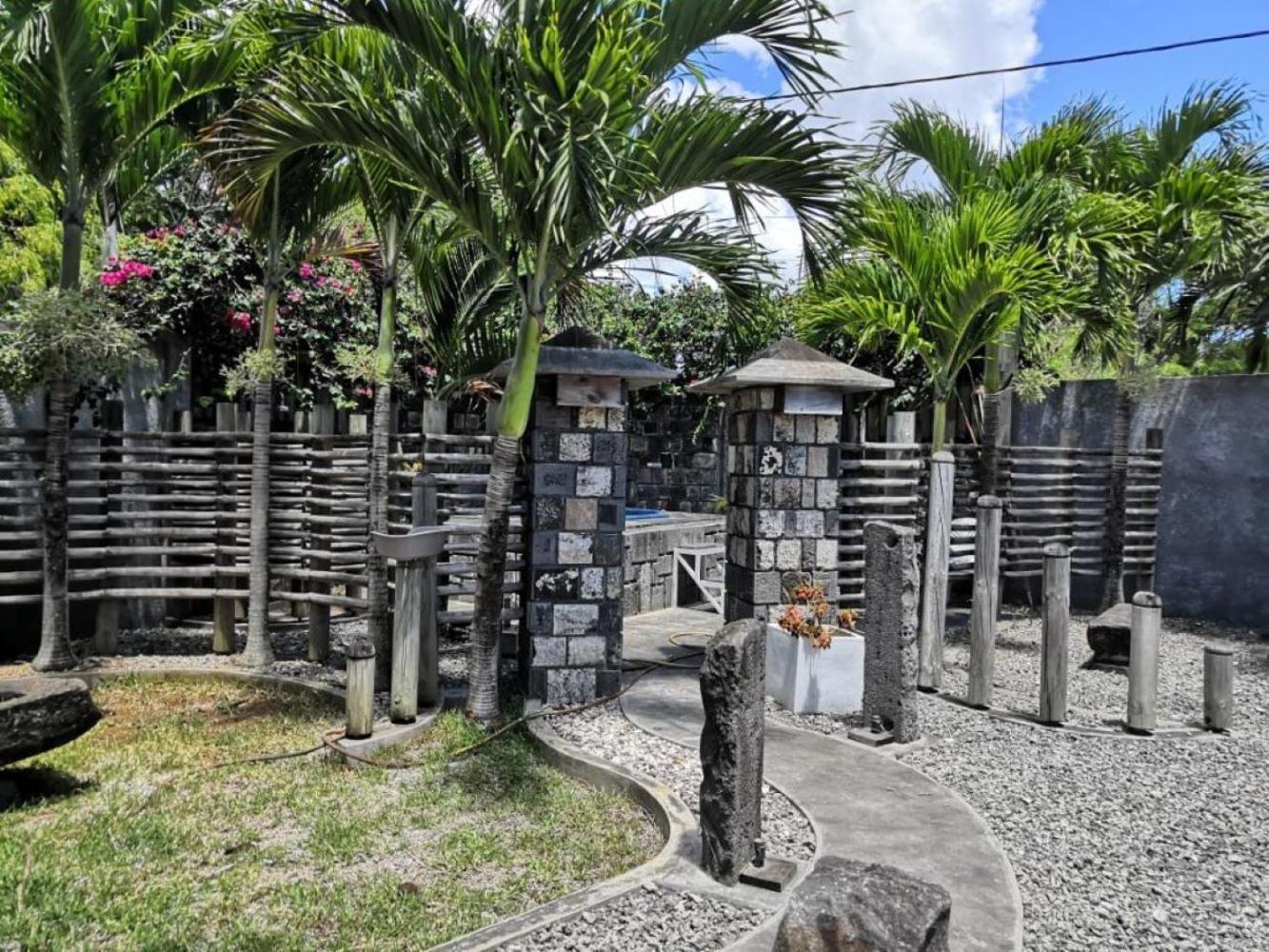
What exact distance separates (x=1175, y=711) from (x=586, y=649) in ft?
12.6

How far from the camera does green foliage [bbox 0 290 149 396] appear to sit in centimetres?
591

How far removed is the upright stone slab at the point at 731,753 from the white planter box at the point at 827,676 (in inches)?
85.4

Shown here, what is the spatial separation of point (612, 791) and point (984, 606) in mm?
2827

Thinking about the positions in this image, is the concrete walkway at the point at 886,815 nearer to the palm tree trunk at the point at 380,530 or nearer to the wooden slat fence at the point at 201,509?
the palm tree trunk at the point at 380,530

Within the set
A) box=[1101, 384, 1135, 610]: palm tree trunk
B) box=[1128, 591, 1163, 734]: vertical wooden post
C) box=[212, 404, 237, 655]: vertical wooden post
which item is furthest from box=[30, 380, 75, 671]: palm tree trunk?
box=[1101, 384, 1135, 610]: palm tree trunk

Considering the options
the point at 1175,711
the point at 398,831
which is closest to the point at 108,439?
the point at 398,831

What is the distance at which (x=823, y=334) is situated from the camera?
8680 millimetres

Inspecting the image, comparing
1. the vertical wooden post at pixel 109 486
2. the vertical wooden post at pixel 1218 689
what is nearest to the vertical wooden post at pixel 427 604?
the vertical wooden post at pixel 109 486

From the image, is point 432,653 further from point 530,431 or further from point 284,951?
point 284,951

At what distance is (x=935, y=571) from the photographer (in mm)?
6473

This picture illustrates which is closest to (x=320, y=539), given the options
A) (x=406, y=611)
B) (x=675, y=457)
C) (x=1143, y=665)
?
(x=406, y=611)

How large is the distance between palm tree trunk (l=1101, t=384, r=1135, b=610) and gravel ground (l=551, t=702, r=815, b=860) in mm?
5827

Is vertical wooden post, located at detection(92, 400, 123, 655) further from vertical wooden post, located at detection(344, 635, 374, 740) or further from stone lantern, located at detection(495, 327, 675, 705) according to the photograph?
stone lantern, located at detection(495, 327, 675, 705)

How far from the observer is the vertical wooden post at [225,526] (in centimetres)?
704
